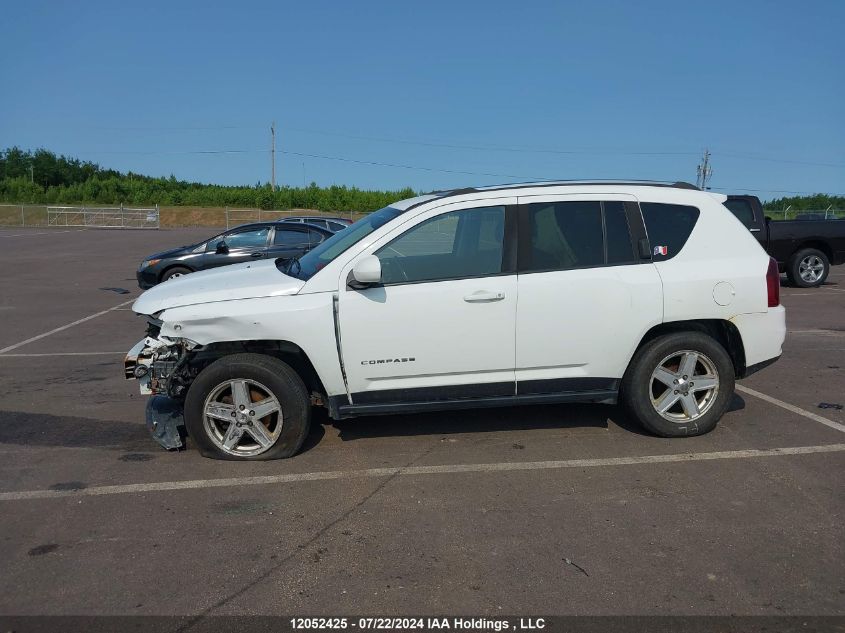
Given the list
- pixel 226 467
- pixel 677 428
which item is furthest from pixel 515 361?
pixel 226 467

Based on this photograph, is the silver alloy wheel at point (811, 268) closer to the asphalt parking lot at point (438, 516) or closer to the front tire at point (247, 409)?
the asphalt parking lot at point (438, 516)

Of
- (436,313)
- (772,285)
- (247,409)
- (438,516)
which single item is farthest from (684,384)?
(247,409)

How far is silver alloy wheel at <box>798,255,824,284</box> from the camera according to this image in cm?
1568

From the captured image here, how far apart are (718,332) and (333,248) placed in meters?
3.01

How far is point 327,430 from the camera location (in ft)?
19.4

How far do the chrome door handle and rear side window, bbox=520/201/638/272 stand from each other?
0.30 m

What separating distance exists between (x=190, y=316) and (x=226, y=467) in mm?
1063

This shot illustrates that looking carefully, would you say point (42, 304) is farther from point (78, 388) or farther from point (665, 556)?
point (665, 556)

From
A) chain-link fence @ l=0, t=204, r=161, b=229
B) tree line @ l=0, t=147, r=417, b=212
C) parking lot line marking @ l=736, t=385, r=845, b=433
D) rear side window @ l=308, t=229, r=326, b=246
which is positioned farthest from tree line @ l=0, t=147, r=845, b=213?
parking lot line marking @ l=736, t=385, r=845, b=433

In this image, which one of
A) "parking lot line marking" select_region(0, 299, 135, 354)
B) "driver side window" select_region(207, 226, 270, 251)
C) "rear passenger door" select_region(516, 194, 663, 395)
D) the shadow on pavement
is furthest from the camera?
"driver side window" select_region(207, 226, 270, 251)

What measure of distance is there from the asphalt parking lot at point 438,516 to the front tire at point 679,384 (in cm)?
17

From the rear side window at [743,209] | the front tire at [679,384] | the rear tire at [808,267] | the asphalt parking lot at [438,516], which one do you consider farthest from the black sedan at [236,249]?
the front tire at [679,384]

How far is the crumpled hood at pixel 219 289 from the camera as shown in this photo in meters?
5.08

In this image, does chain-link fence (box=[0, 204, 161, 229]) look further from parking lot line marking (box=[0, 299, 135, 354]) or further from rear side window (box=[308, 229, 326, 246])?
parking lot line marking (box=[0, 299, 135, 354])
